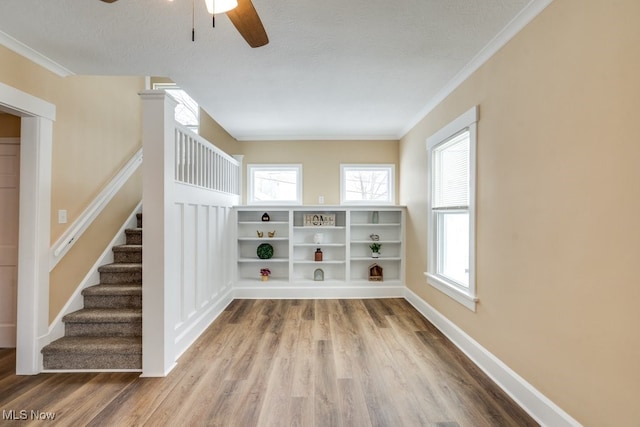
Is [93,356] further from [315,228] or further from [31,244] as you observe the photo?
[315,228]

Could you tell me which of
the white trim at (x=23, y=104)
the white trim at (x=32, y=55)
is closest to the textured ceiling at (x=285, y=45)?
the white trim at (x=32, y=55)

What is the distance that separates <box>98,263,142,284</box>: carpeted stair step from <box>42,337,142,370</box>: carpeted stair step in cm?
78

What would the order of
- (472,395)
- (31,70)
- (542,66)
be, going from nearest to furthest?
(542,66)
(472,395)
(31,70)

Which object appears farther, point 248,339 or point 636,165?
point 248,339

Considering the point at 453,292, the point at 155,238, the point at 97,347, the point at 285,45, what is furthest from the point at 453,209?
the point at 97,347

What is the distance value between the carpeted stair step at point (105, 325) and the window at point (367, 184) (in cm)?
338

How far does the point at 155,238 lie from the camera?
2.38 m

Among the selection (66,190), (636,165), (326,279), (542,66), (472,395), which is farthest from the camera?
(326,279)

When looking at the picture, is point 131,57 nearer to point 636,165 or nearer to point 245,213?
point 245,213

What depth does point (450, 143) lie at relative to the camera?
10.4 ft

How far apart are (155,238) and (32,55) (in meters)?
1.77

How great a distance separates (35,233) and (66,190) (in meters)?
0.52

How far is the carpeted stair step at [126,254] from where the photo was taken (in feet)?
10.9

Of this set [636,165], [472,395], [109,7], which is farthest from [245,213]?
[636,165]
